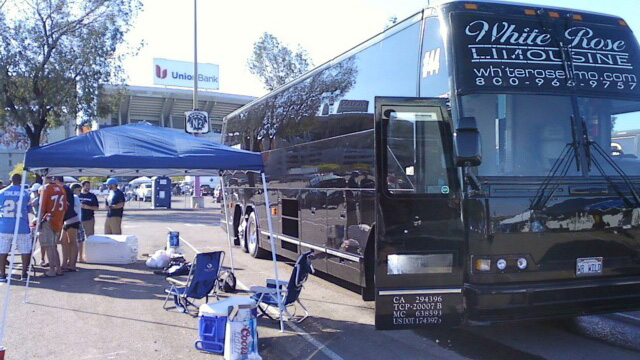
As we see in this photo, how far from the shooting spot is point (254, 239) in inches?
549

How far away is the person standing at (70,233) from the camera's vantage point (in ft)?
36.8

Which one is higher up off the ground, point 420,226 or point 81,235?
point 420,226

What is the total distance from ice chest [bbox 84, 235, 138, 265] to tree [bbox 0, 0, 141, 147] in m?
18.6

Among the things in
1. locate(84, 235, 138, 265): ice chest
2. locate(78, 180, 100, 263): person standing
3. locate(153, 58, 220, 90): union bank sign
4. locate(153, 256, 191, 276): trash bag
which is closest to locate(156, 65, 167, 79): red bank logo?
locate(153, 58, 220, 90): union bank sign

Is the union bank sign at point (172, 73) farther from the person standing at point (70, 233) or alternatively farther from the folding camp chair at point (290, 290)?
the folding camp chair at point (290, 290)

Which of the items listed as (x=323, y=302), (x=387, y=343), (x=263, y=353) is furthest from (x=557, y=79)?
(x=323, y=302)

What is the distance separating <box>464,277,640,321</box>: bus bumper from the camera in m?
5.62

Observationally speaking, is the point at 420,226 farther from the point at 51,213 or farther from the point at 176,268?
the point at 51,213

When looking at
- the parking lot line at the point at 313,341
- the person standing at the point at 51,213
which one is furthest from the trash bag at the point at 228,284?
the person standing at the point at 51,213

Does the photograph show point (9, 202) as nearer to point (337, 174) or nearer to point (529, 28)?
point (337, 174)

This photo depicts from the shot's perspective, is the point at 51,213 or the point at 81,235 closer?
the point at 51,213

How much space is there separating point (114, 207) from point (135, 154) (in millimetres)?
6836

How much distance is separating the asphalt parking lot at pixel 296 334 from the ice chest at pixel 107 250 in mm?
2698

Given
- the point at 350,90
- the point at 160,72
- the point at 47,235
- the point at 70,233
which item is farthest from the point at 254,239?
the point at 160,72
